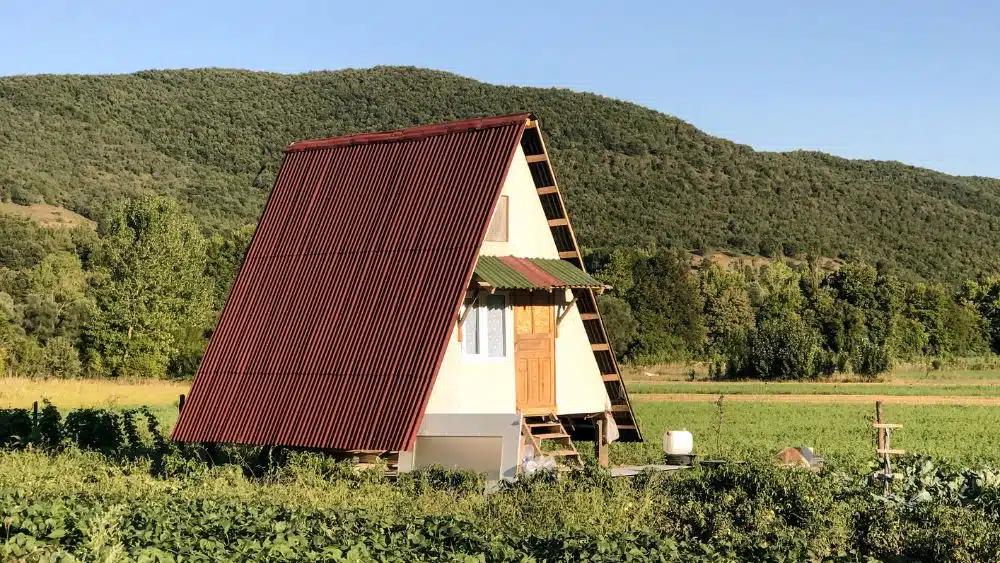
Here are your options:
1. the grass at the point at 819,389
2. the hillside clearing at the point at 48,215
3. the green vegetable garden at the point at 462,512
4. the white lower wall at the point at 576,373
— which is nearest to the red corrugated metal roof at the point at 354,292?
the green vegetable garden at the point at 462,512

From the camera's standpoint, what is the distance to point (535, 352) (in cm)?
2236

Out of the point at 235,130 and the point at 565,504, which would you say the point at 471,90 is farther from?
the point at 565,504

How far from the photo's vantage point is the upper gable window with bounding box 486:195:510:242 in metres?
21.9

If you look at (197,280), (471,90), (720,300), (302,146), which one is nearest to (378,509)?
(302,146)

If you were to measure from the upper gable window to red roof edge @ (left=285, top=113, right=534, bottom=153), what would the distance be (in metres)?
1.32

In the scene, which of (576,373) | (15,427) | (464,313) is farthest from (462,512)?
(15,427)

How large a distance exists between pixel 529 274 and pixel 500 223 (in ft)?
4.10

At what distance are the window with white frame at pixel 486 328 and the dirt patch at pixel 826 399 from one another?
71.5 ft

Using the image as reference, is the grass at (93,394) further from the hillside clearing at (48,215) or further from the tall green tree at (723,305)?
the hillside clearing at (48,215)

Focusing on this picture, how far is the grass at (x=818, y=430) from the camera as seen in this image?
25969mm

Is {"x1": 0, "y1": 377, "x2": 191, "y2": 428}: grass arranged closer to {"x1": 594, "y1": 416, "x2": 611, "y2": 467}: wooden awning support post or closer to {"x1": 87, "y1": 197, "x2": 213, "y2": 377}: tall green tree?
{"x1": 87, "y1": 197, "x2": 213, "y2": 377}: tall green tree

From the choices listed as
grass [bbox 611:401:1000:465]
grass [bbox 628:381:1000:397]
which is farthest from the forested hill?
grass [bbox 611:401:1000:465]

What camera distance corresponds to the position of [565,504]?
53.5ft

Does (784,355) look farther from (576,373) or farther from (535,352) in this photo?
(535,352)
